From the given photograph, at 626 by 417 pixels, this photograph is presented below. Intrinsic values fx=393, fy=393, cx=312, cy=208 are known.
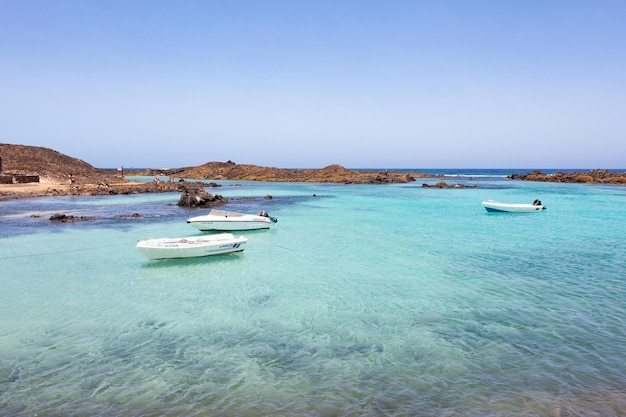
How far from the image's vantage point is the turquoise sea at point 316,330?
8.08 meters

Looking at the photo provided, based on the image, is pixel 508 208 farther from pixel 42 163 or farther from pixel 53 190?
pixel 42 163

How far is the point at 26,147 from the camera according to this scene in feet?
268

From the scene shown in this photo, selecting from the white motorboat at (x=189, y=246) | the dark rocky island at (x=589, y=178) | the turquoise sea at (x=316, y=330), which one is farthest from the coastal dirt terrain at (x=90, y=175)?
the white motorboat at (x=189, y=246)

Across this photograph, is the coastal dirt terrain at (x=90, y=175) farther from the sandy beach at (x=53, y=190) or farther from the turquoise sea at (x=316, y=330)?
the turquoise sea at (x=316, y=330)

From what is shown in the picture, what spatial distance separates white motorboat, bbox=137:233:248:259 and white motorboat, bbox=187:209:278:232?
696 centimetres

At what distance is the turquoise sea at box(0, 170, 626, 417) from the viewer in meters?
8.08

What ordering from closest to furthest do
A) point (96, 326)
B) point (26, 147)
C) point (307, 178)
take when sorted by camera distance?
point (96, 326) → point (26, 147) → point (307, 178)

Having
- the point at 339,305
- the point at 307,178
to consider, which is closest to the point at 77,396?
the point at 339,305

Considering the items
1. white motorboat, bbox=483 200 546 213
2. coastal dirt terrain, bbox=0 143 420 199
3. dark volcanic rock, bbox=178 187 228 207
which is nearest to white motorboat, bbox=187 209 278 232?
dark volcanic rock, bbox=178 187 228 207

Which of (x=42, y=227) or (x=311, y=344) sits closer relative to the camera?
(x=311, y=344)

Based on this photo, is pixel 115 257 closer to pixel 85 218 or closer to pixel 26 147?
pixel 85 218

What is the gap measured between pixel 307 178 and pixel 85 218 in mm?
81723

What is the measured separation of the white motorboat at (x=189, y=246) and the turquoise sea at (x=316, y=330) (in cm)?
46

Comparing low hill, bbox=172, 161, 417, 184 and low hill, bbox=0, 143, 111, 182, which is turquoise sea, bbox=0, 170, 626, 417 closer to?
low hill, bbox=0, 143, 111, 182
